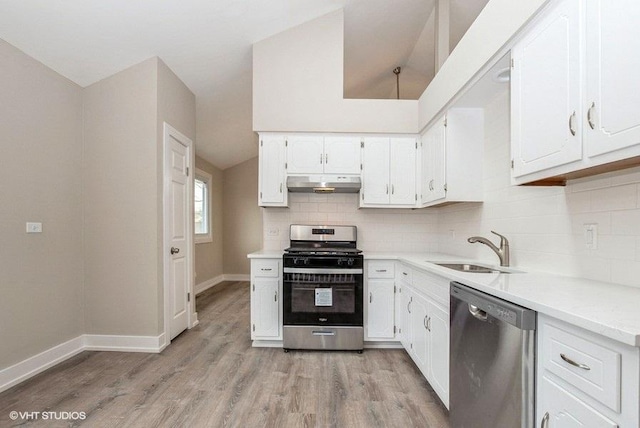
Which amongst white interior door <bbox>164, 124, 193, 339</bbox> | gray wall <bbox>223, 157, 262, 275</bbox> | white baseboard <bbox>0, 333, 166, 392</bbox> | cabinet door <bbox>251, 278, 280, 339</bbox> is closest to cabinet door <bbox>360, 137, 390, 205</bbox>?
cabinet door <bbox>251, 278, 280, 339</bbox>

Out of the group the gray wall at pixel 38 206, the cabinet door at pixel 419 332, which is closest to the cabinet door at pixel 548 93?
the cabinet door at pixel 419 332

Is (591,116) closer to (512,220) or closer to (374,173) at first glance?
(512,220)

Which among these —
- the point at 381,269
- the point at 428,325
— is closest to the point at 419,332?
the point at 428,325

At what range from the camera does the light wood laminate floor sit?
198 cm

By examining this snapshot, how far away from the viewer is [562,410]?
1.05 metres

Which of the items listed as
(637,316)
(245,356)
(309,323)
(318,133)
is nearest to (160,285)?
(245,356)

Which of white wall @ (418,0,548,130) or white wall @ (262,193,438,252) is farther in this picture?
white wall @ (262,193,438,252)

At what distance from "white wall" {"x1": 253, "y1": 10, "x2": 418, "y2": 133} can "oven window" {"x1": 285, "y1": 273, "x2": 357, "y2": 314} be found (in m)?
1.55

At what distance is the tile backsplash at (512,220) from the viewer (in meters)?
1.49

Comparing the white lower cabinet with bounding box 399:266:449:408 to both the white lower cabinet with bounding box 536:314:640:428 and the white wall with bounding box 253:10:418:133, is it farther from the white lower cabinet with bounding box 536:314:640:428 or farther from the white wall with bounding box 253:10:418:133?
the white wall with bounding box 253:10:418:133

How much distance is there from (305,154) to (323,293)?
57.0 inches

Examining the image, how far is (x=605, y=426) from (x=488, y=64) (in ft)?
6.32

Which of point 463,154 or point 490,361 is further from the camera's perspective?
point 463,154

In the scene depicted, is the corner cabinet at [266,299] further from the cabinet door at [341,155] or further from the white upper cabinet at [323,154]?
the cabinet door at [341,155]
